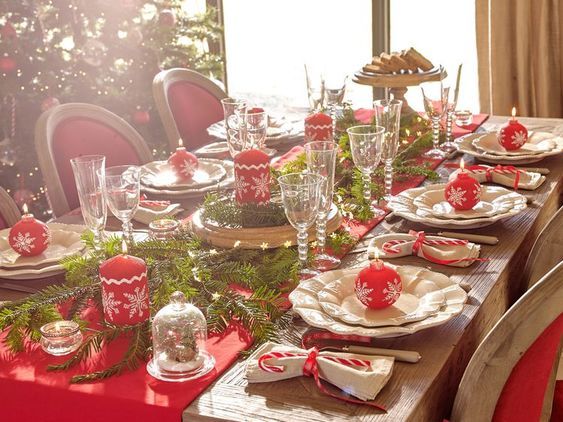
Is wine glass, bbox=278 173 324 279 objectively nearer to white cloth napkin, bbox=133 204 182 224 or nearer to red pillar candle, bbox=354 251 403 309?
red pillar candle, bbox=354 251 403 309

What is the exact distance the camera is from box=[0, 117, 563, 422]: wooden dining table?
1.22 m

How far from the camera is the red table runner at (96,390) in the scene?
126 centimetres

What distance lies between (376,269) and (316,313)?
12cm

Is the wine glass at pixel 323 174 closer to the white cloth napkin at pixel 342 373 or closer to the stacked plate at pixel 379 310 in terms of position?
the stacked plate at pixel 379 310

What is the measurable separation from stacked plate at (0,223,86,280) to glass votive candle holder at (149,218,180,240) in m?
0.15

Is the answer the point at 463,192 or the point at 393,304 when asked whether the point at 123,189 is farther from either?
the point at 463,192

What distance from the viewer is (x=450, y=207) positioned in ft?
6.72

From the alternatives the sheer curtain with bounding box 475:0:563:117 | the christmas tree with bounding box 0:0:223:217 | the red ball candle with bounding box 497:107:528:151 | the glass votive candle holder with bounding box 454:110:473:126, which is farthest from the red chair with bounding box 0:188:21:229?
the sheer curtain with bounding box 475:0:563:117

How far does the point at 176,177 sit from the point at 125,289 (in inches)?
36.9

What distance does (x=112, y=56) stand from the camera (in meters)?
4.19

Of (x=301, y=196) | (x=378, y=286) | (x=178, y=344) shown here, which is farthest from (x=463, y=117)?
(x=178, y=344)

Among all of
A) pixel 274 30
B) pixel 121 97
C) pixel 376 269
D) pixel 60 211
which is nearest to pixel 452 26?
pixel 274 30

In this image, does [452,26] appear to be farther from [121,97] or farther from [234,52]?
[121,97]

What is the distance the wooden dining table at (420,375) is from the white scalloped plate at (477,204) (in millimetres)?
47
